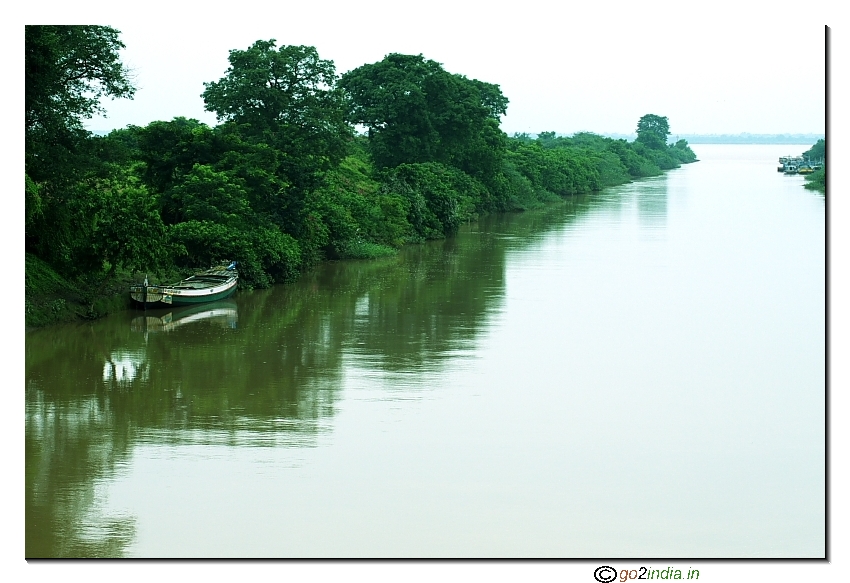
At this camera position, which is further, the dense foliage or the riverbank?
the dense foliage

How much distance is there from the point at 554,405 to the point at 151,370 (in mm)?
5874

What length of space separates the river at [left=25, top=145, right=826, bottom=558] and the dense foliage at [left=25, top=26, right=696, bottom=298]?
151 cm

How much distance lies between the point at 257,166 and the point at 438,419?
1258 centimetres

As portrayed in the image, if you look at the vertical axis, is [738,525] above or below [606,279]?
below

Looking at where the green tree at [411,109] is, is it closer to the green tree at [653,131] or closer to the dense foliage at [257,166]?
the dense foliage at [257,166]

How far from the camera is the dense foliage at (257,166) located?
59.9ft

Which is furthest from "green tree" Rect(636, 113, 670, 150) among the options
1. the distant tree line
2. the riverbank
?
the riverbank

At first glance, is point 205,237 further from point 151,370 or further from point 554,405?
point 554,405

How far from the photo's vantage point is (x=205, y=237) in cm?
2167

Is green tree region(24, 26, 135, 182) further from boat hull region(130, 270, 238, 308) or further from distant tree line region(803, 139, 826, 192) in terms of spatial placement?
distant tree line region(803, 139, 826, 192)

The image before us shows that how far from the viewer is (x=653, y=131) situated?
326 feet

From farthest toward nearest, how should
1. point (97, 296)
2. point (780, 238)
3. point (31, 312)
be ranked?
point (780, 238)
point (97, 296)
point (31, 312)

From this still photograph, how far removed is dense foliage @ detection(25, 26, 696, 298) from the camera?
18.2 meters

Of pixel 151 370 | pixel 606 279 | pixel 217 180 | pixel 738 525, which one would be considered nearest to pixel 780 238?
→ pixel 606 279
